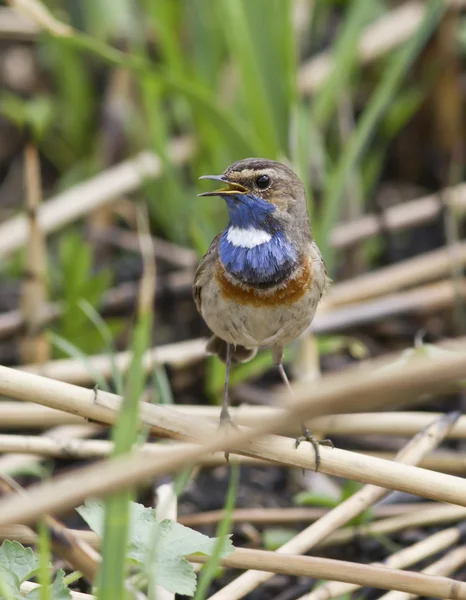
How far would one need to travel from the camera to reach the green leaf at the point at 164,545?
2336mm

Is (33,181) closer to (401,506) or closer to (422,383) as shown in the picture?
(401,506)

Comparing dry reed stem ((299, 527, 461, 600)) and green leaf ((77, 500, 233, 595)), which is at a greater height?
dry reed stem ((299, 527, 461, 600))

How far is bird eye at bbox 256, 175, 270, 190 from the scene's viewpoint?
3438 mm

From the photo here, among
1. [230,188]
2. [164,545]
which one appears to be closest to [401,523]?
[230,188]

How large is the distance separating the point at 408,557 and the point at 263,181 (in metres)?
1.47

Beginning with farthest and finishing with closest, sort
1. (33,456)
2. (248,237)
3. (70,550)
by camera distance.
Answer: (33,456)
(248,237)
(70,550)

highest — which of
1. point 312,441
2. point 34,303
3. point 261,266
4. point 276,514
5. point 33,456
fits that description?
point 34,303

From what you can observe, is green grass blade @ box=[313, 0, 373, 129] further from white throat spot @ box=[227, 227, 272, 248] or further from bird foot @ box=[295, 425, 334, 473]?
bird foot @ box=[295, 425, 334, 473]

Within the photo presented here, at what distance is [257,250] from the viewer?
3.36 metres

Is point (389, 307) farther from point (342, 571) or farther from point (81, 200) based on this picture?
point (342, 571)

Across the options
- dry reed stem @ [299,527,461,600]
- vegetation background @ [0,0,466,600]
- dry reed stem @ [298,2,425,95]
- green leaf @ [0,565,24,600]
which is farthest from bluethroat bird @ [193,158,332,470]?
dry reed stem @ [298,2,425,95]

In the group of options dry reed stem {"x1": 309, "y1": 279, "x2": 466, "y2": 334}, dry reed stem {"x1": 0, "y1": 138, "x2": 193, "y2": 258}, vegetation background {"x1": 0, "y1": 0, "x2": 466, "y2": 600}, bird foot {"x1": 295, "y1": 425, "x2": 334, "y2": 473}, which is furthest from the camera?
dry reed stem {"x1": 0, "y1": 138, "x2": 193, "y2": 258}

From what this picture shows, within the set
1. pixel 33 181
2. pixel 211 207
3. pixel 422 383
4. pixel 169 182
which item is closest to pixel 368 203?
pixel 211 207

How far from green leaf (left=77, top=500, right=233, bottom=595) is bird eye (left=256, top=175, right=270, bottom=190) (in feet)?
4.56
